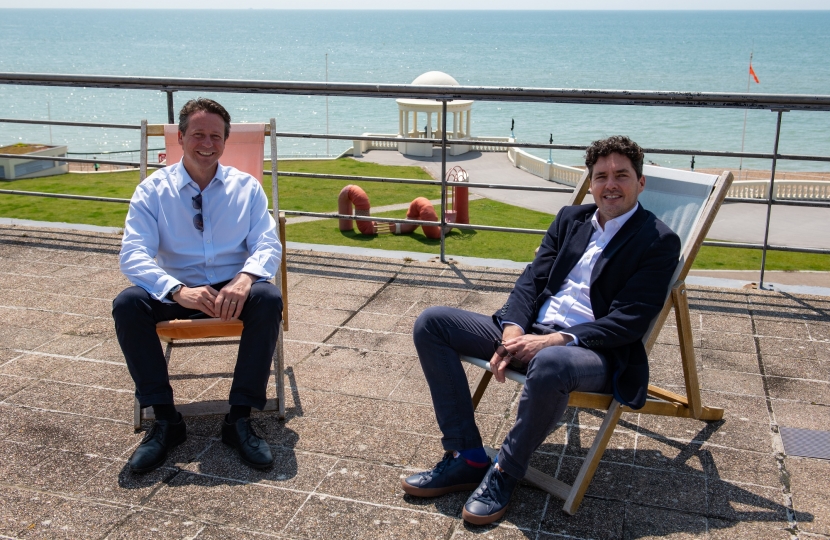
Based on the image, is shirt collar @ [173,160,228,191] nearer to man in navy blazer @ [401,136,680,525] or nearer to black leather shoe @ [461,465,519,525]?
man in navy blazer @ [401,136,680,525]

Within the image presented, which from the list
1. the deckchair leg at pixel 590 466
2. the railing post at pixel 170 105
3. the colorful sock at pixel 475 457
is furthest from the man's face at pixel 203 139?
the railing post at pixel 170 105

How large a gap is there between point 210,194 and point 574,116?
49.9 metres

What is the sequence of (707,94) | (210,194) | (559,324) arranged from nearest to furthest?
(559,324) → (210,194) → (707,94)

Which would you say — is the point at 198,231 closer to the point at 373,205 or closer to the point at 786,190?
the point at 373,205

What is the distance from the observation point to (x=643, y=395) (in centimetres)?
279

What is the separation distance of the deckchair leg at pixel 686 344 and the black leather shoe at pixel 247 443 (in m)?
1.60

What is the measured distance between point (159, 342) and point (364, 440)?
0.89 meters

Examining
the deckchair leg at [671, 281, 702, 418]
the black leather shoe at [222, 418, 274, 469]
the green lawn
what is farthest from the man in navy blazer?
the green lawn

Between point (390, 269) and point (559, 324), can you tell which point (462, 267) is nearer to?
point (390, 269)

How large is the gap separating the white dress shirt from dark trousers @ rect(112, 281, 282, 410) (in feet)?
3.09

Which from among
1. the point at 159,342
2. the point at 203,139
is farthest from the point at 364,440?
the point at 203,139

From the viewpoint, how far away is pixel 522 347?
2.87m

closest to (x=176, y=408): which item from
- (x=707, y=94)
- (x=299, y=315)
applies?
(x=299, y=315)

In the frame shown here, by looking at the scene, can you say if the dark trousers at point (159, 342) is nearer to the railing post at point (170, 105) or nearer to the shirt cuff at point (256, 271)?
the shirt cuff at point (256, 271)
